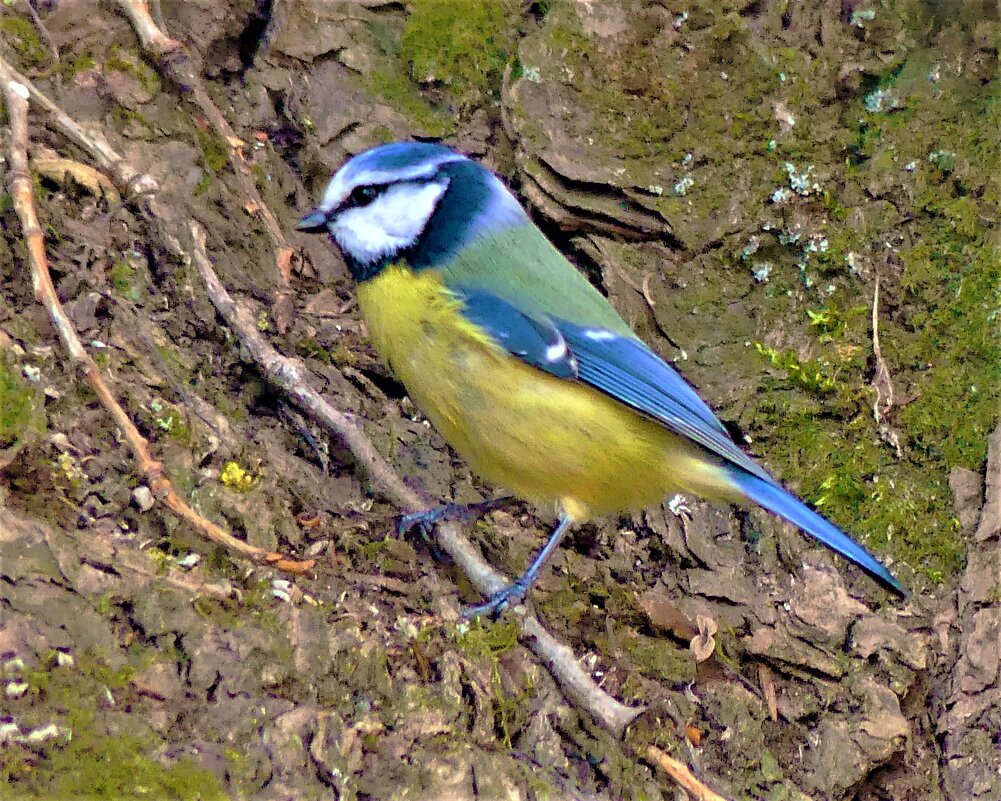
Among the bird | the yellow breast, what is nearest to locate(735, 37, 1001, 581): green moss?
the bird

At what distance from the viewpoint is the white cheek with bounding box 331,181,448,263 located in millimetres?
1920

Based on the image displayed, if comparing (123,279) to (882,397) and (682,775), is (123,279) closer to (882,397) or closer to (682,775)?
(682,775)

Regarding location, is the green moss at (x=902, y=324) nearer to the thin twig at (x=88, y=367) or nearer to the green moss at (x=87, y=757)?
the thin twig at (x=88, y=367)

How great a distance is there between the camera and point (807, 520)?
5.82ft

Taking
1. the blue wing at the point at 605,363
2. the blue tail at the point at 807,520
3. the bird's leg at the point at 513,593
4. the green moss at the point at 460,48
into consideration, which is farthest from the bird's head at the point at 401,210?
the blue tail at the point at 807,520

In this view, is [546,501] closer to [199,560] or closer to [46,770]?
[199,560]

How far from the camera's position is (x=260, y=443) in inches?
68.3

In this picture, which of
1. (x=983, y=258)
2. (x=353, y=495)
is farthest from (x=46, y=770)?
(x=983, y=258)

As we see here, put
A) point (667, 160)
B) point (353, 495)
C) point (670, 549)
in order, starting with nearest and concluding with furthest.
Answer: point (353, 495) → point (670, 549) → point (667, 160)

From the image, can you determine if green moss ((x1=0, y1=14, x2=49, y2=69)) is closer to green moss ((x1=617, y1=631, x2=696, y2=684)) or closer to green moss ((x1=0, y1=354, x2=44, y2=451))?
green moss ((x1=0, y1=354, x2=44, y2=451))

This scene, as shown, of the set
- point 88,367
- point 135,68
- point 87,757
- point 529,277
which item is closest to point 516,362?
point 529,277

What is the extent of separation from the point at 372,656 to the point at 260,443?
54cm

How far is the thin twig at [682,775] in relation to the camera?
1.41 metres

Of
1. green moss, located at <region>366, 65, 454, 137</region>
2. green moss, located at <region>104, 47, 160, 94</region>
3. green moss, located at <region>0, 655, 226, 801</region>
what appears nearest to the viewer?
green moss, located at <region>0, 655, 226, 801</region>
